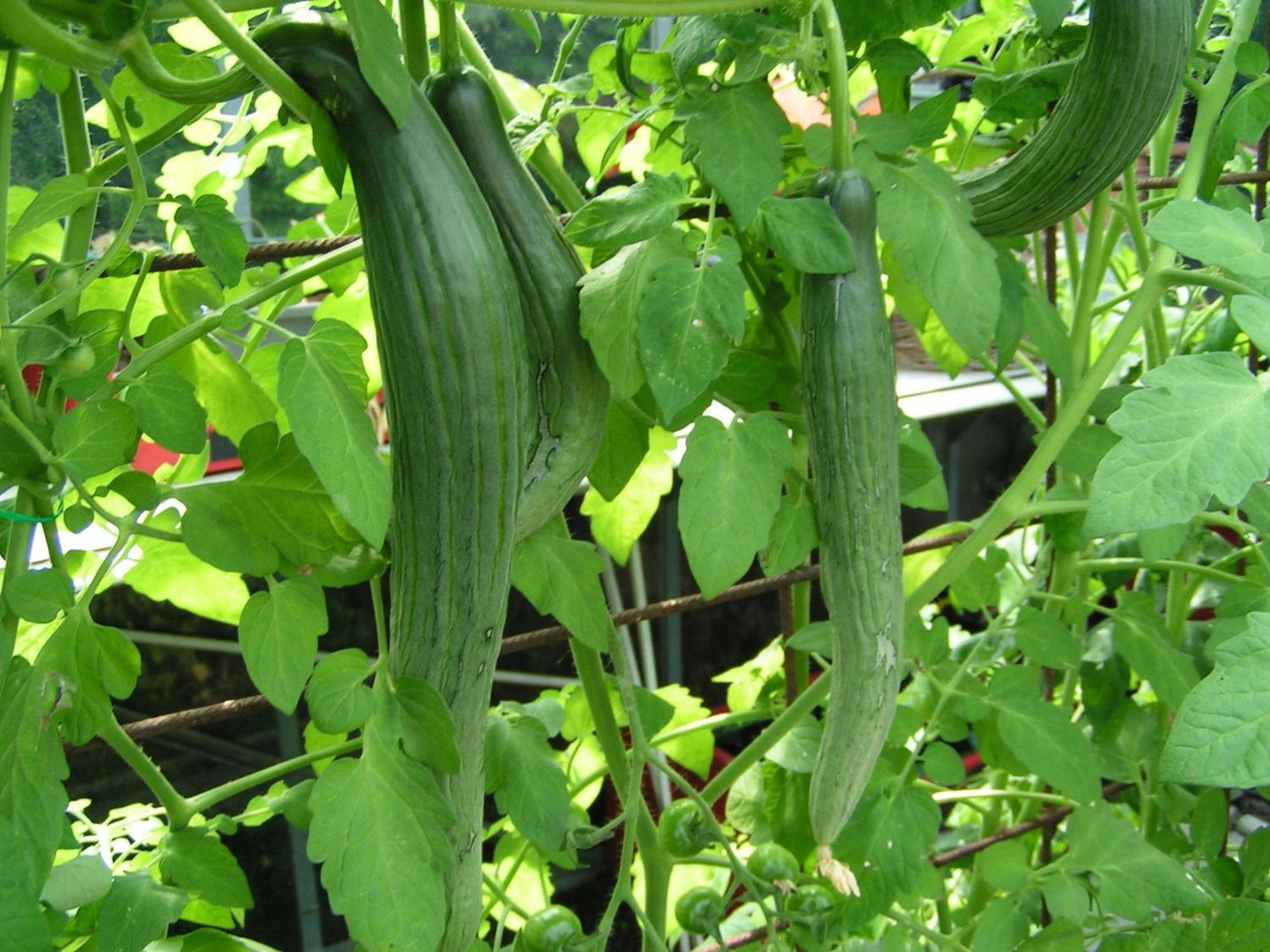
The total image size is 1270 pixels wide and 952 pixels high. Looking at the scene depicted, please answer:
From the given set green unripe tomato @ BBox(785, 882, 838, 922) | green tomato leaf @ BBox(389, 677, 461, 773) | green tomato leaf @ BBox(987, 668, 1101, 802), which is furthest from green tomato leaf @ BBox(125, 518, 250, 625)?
green tomato leaf @ BBox(987, 668, 1101, 802)

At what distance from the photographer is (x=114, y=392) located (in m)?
0.55

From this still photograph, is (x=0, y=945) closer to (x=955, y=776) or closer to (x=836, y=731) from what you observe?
(x=836, y=731)

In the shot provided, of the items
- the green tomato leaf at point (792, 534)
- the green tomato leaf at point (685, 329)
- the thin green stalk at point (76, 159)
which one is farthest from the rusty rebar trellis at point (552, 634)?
the thin green stalk at point (76, 159)

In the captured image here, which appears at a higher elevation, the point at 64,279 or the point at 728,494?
the point at 64,279

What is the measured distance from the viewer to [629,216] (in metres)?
0.57

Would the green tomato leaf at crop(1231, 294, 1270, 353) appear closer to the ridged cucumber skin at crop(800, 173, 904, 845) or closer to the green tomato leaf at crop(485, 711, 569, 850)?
the ridged cucumber skin at crop(800, 173, 904, 845)

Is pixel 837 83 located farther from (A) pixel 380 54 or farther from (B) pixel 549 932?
(B) pixel 549 932

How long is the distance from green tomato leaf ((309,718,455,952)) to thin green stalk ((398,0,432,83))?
11.8 inches

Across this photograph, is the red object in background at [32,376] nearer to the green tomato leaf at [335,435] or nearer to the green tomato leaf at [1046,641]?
the green tomato leaf at [335,435]

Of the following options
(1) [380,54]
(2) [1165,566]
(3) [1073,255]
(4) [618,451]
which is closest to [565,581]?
(4) [618,451]

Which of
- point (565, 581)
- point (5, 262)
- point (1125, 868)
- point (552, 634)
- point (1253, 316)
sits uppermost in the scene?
point (5, 262)

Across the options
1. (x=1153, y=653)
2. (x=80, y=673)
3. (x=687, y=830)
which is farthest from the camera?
(x=1153, y=653)

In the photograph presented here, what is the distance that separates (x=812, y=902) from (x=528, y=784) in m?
0.22

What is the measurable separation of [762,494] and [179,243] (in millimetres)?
504
